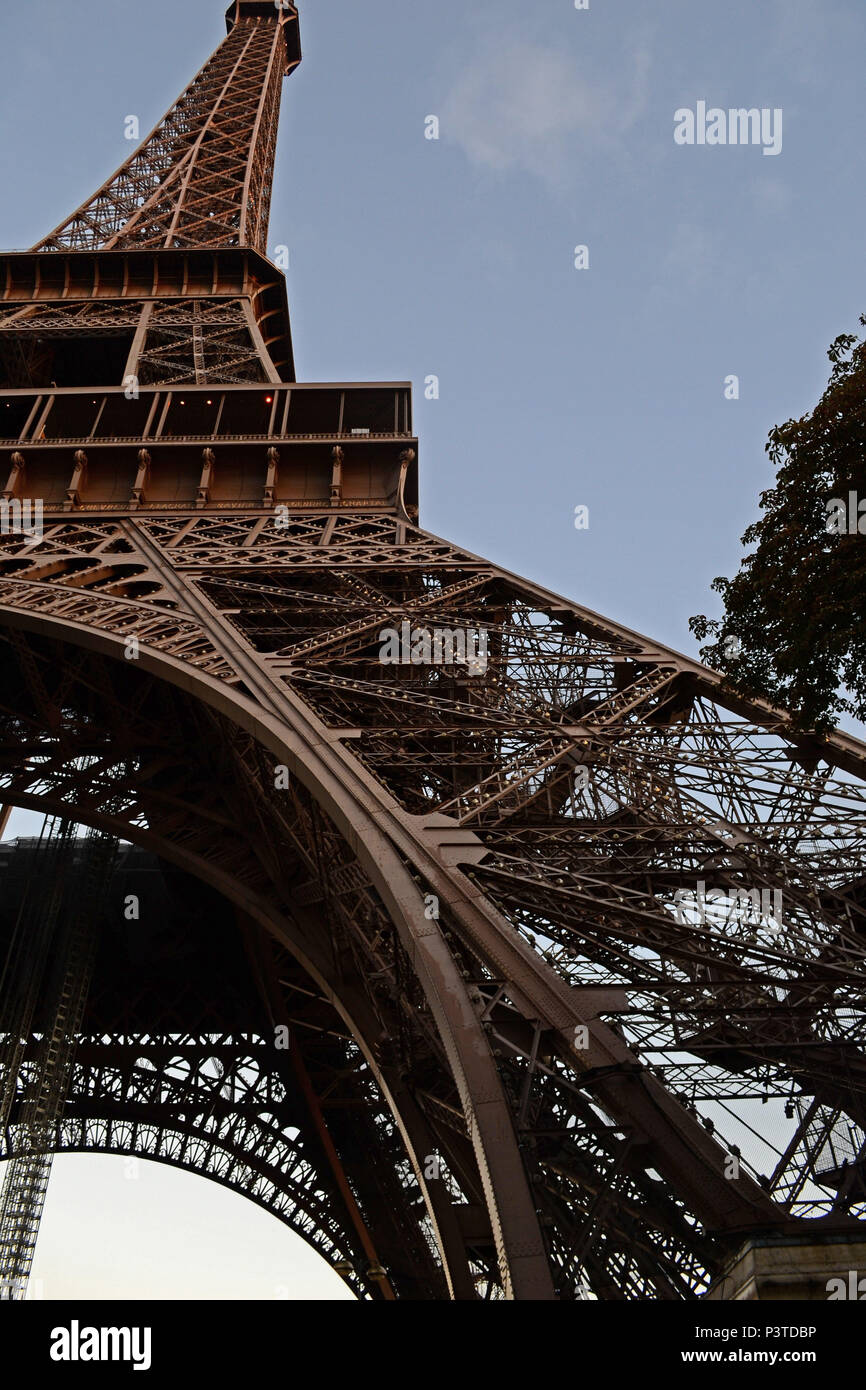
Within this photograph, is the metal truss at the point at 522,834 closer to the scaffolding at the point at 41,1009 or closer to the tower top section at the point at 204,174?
the scaffolding at the point at 41,1009

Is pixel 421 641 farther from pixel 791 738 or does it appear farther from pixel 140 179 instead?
pixel 140 179

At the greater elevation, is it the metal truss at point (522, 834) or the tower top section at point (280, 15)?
the tower top section at point (280, 15)

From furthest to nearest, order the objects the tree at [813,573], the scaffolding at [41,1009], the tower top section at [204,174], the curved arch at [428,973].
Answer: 1. the tower top section at [204,174]
2. the scaffolding at [41,1009]
3. the tree at [813,573]
4. the curved arch at [428,973]

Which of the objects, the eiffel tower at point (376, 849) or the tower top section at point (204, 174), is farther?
the tower top section at point (204, 174)

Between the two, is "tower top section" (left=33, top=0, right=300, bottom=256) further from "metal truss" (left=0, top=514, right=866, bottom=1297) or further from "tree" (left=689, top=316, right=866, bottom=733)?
"tree" (left=689, top=316, right=866, bottom=733)

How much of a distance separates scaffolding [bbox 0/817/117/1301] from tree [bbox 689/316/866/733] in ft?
68.0

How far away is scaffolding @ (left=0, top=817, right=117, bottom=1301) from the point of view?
90.0 feet

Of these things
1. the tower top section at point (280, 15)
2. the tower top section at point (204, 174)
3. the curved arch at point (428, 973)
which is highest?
the tower top section at point (280, 15)

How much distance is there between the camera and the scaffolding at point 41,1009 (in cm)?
2744

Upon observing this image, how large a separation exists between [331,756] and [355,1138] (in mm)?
23780

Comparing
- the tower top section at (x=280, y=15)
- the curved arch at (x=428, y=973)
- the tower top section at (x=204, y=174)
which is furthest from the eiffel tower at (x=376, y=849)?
the tower top section at (x=280, y=15)

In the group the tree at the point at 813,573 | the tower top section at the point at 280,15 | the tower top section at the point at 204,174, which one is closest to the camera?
the tree at the point at 813,573

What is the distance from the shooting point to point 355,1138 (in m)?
35.5

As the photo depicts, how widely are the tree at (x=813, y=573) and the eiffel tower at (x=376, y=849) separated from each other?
1.29 metres
